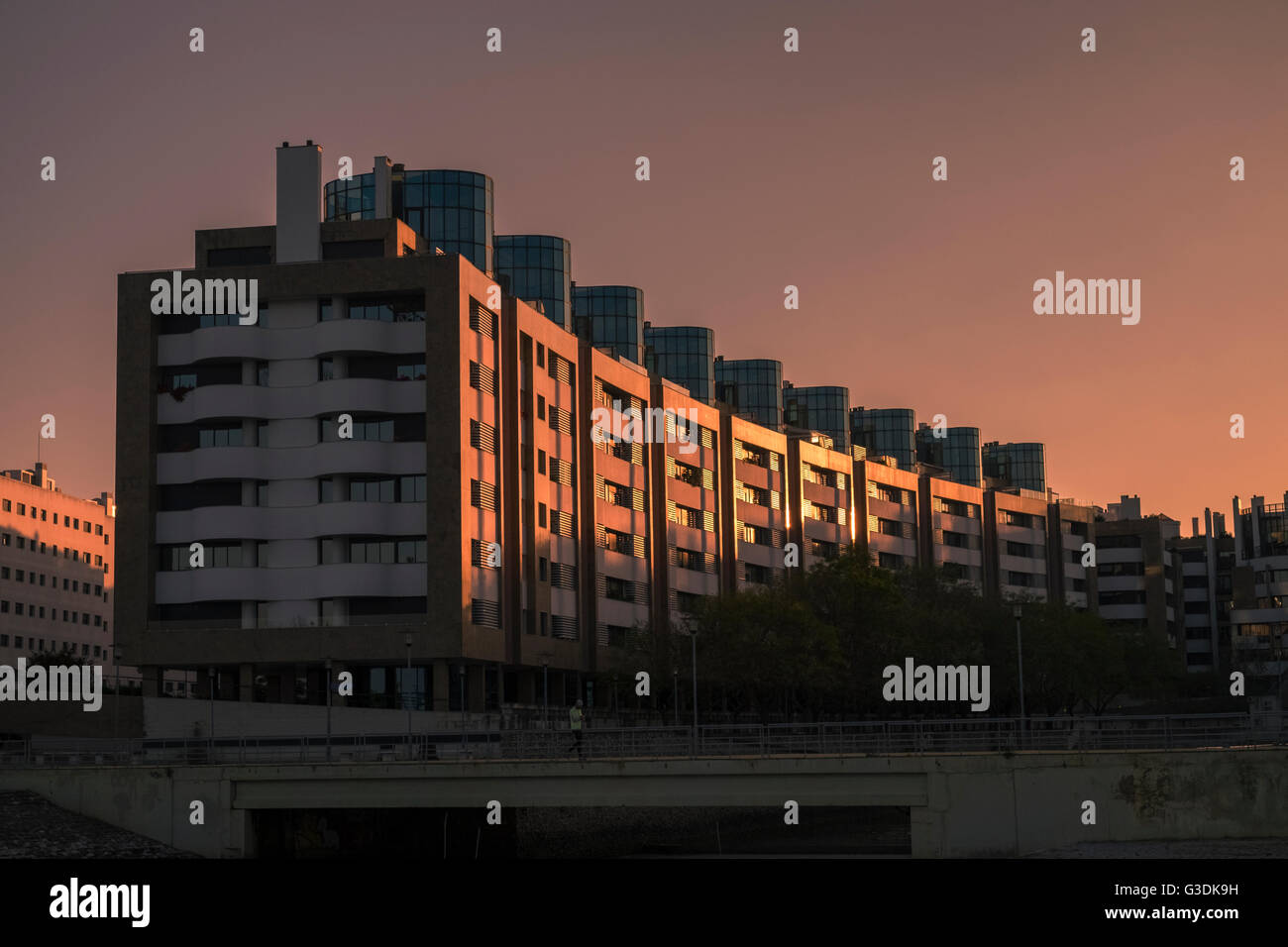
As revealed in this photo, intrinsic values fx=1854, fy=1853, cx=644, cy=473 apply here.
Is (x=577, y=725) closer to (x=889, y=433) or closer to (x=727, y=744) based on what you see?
(x=727, y=744)

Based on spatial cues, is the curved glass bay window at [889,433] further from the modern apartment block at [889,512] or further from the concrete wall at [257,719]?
the concrete wall at [257,719]

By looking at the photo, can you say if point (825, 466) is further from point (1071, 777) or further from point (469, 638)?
point (1071, 777)

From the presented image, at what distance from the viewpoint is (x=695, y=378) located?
13888 centimetres

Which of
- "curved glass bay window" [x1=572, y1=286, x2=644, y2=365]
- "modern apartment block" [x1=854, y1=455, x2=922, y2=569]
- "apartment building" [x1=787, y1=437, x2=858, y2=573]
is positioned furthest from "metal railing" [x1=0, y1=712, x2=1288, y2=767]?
"modern apartment block" [x1=854, y1=455, x2=922, y2=569]

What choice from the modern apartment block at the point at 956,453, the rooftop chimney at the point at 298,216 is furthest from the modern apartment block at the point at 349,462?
the modern apartment block at the point at 956,453

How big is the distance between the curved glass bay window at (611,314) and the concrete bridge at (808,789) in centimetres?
6348

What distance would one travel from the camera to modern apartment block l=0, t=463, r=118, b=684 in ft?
575

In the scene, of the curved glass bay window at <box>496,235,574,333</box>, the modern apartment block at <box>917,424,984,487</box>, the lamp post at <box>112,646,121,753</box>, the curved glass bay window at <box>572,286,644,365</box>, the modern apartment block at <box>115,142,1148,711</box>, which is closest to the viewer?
the lamp post at <box>112,646,121,753</box>

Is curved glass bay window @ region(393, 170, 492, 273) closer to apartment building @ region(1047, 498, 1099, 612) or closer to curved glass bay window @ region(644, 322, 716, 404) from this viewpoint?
curved glass bay window @ region(644, 322, 716, 404)

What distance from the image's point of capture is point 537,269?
115000mm

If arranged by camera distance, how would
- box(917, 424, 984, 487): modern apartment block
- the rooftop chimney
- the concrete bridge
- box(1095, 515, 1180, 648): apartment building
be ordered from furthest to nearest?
box(1095, 515, 1180, 648): apartment building
box(917, 424, 984, 487): modern apartment block
the rooftop chimney
the concrete bridge

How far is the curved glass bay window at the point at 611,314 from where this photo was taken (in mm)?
126688

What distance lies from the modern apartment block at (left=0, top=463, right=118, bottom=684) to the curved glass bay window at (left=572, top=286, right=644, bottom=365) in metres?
67.4

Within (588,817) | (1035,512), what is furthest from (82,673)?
(1035,512)
